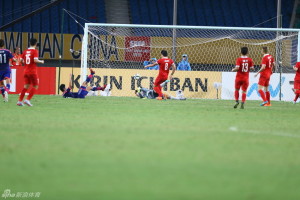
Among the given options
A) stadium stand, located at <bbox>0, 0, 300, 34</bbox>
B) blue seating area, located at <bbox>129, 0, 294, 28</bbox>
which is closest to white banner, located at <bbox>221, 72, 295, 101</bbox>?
stadium stand, located at <bbox>0, 0, 300, 34</bbox>

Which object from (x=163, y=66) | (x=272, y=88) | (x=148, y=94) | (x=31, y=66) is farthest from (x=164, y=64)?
(x=31, y=66)

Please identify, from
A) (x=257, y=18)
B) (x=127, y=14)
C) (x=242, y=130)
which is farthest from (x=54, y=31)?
(x=242, y=130)

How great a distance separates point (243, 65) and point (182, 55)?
409 inches

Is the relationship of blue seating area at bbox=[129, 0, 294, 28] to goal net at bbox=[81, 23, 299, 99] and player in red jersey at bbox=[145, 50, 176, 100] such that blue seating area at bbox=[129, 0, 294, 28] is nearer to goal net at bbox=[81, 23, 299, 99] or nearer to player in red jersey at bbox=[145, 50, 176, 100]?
goal net at bbox=[81, 23, 299, 99]

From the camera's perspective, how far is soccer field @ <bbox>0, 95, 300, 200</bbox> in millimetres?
5324

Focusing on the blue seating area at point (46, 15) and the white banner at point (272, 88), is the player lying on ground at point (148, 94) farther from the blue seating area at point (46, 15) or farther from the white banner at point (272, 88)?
the blue seating area at point (46, 15)

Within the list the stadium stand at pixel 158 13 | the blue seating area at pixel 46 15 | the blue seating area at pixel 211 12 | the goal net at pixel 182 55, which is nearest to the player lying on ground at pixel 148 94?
the goal net at pixel 182 55

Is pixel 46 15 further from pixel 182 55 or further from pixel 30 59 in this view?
pixel 30 59

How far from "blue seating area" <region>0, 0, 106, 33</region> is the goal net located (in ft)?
10.9

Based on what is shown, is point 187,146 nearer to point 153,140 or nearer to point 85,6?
point 153,140

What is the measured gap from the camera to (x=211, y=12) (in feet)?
131

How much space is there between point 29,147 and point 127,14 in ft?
101

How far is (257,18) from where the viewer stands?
39.6 metres

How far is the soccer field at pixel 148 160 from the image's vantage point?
5.32 metres
